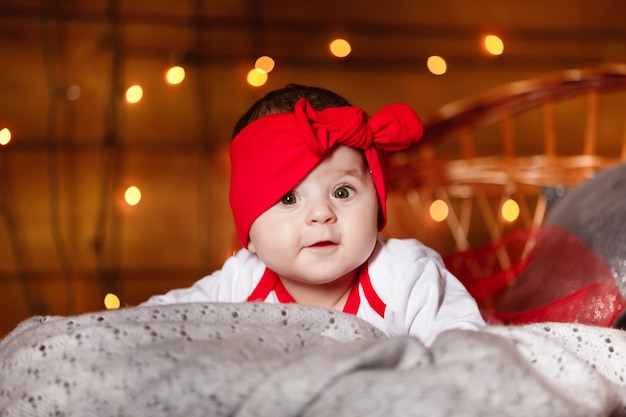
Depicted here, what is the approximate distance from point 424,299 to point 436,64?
1.98m

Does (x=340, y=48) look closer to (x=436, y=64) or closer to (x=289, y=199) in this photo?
(x=436, y=64)

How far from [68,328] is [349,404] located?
29cm

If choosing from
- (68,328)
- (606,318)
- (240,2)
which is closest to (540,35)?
(240,2)

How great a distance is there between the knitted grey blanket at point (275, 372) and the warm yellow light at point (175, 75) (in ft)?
6.37

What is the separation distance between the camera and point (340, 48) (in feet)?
9.27

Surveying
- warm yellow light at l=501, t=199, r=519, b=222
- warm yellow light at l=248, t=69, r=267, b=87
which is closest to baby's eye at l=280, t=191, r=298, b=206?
warm yellow light at l=501, t=199, r=519, b=222

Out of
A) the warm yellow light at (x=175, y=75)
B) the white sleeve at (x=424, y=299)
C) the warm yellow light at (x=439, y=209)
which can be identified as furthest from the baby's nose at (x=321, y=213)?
the warm yellow light at (x=175, y=75)

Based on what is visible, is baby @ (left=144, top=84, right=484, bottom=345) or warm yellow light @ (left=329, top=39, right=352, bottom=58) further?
warm yellow light @ (left=329, top=39, right=352, bottom=58)

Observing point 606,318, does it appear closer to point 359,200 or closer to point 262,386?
point 359,200

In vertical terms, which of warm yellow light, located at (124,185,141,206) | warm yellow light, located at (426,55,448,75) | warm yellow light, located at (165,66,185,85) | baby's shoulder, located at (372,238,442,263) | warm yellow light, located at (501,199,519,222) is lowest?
baby's shoulder, located at (372,238,442,263)

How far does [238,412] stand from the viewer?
0.64m

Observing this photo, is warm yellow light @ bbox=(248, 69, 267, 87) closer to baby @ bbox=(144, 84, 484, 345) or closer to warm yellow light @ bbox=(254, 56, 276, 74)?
warm yellow light @ bbox=(254, 56, 276, 74)

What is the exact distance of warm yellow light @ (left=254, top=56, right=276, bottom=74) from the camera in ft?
9.23

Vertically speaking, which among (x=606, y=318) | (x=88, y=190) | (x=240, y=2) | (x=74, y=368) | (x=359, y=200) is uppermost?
(x=240, y=2)
